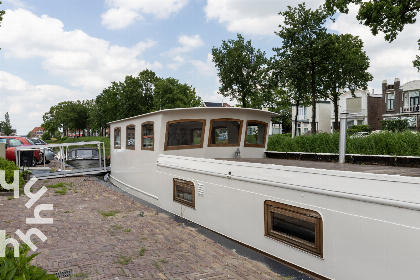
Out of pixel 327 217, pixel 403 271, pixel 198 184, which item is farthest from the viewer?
pixel 198 184

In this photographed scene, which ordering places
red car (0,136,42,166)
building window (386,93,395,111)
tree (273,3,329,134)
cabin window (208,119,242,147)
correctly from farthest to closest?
1. building window (386,93,395,111)
2. tree (273,3,329,134)
3. red car (0,136,42,166)
4. cabin window (208,119,242,147)

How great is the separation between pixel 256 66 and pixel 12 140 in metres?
20.6

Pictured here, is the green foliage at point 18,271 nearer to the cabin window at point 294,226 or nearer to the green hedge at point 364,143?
the cabin window at point 294,226

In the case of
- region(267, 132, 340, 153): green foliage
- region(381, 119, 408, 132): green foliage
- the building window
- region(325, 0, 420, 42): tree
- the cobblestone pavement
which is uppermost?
region(325, 0, 420, 42): tree

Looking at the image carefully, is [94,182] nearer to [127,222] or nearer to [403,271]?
[127,222]

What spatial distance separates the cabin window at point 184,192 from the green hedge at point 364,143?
9110 mm

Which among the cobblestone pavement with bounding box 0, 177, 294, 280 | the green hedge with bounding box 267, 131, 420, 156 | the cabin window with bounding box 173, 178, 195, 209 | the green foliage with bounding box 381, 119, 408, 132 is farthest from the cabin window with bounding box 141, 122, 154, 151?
the green foliage with bounding box 381, 119, 408, 132

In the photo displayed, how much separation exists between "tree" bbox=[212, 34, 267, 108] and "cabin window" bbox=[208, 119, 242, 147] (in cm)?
2099

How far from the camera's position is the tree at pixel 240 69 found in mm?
29578

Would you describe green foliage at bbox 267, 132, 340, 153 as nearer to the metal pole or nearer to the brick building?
the metal pole

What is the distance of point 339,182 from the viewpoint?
396cm

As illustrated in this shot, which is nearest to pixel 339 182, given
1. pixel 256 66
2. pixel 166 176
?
pixel 166 176

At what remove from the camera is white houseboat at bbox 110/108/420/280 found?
3.46 metres

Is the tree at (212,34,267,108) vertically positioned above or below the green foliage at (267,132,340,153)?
above
